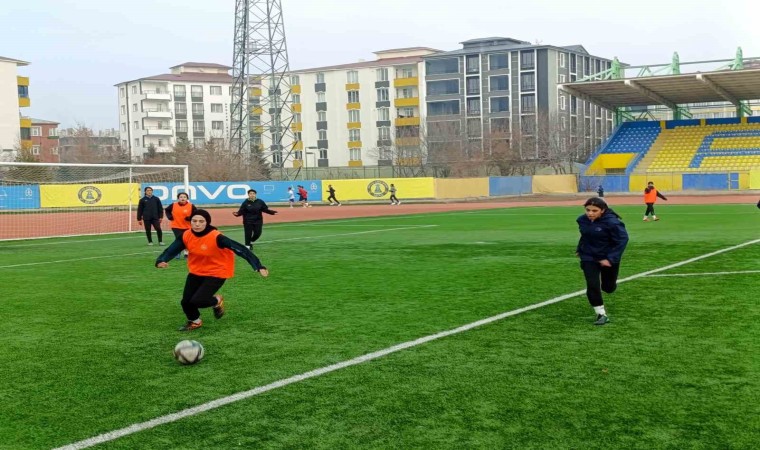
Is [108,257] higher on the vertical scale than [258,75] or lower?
lower

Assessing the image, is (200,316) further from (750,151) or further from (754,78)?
(750,151)

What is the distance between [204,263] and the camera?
9.73 meters

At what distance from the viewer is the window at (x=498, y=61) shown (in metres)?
95.8

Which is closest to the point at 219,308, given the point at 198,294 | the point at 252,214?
the point at 198,294

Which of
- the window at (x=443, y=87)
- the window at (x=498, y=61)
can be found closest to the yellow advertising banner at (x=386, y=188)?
the window at (x=498, y=61)

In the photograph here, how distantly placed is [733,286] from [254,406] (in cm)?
883

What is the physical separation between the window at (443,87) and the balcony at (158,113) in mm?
45806

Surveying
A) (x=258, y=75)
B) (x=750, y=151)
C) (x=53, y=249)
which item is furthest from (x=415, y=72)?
(x=53, y=249)

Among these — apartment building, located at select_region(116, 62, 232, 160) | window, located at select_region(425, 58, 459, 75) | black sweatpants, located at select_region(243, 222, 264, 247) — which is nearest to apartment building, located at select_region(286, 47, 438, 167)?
window, located at select_region(425, 58, 459, 75)

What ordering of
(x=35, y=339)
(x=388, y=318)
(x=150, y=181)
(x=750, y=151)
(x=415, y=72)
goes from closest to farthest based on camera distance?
(x=35, y=339)
(x=388, y=318)
(x=150, y=181)
(x=750, y=151)
(x=415, y=72)

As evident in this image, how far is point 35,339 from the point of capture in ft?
30.4

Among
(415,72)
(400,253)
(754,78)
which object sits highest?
(415,72)

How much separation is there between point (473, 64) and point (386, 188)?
43282 mm

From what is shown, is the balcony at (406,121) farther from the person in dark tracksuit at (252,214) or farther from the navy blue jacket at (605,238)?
the navy blue jacket at (605,238)
